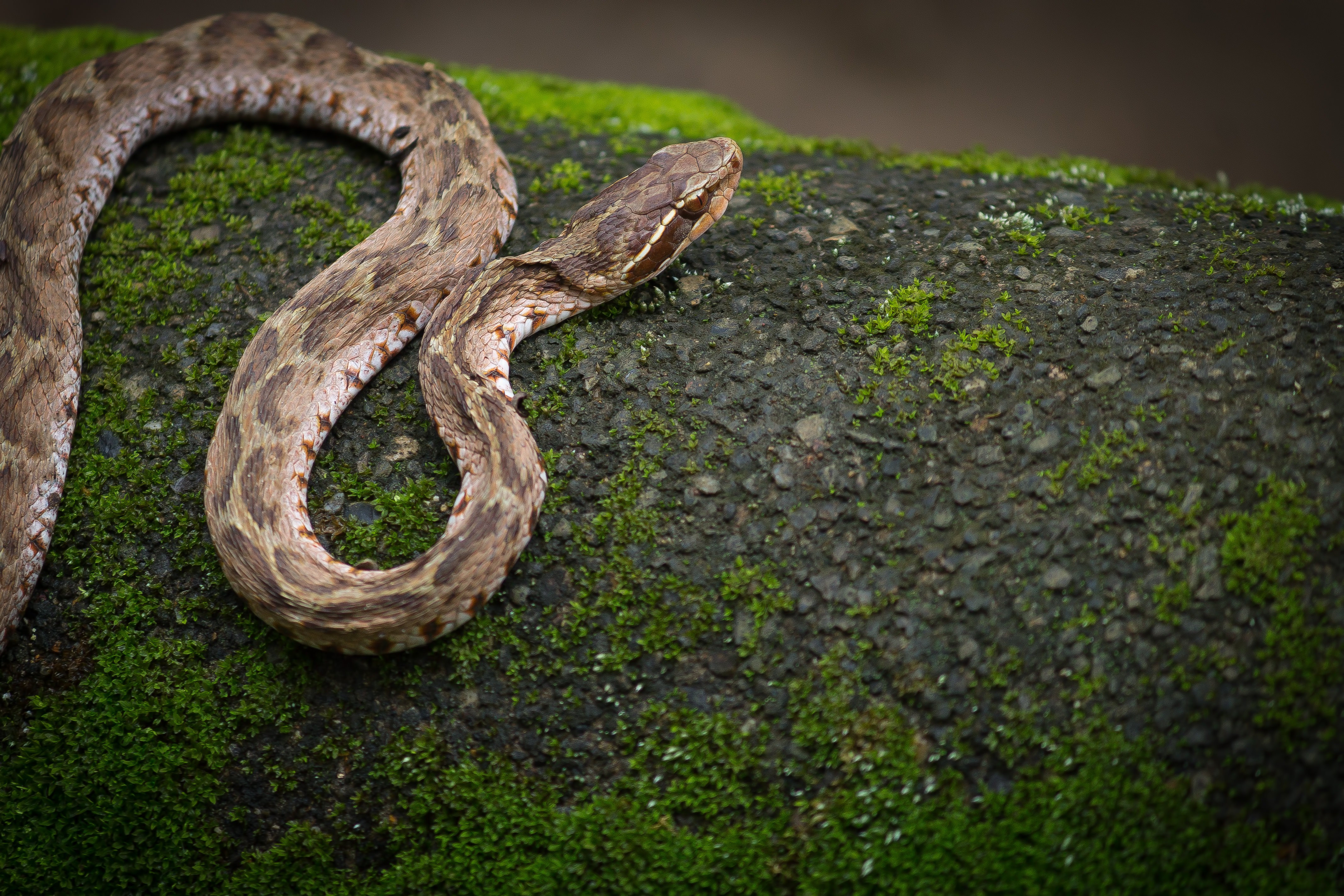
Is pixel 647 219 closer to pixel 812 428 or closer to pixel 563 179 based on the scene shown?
pixel 563 179

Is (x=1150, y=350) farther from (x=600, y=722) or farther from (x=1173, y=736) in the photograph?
(x=600, y=722)

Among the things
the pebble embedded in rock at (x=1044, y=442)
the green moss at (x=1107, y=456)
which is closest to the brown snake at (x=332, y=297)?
the pebble embedded in rock at (x=1044, y=442)

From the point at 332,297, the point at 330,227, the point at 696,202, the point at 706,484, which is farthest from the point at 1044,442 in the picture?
the point at 330,227

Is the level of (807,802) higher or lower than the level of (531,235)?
lower

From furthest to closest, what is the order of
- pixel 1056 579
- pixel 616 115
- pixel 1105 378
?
1. pixel 616 115
2. pixel 1105 378
3. pixel 1056 579

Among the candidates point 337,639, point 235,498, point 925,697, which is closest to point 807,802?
point 925,697
